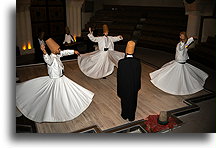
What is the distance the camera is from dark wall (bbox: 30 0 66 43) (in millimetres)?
11023

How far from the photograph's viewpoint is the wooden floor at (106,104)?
430 cm

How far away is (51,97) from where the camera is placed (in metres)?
4.25

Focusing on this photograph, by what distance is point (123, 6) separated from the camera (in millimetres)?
13641

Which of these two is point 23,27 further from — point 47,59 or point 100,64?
point 47,59

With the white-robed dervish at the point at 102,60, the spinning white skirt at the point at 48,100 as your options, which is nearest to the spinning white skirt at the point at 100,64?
the white-robed dervish at the point at 102,60

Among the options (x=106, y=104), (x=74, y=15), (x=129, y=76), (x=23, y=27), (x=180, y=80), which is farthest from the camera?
(x=74, y=15)

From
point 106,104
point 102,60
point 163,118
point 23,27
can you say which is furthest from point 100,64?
point 23,27

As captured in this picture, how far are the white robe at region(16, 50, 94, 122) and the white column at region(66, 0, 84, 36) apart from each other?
697cm

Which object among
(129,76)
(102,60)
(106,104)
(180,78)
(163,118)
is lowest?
(106,104)

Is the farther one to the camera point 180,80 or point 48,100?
point 180,80

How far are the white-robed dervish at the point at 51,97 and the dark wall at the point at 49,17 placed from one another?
6768 millimetres

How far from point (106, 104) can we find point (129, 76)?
4.78 feet

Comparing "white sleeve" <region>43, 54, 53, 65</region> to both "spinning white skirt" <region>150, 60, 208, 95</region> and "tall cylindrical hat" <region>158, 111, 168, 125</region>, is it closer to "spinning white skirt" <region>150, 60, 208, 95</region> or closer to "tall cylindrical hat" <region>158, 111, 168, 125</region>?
"tall cylindrical hat" <region>158, 111, 168, 125</region>

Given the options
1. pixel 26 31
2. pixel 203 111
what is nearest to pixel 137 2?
pixel 26 31
